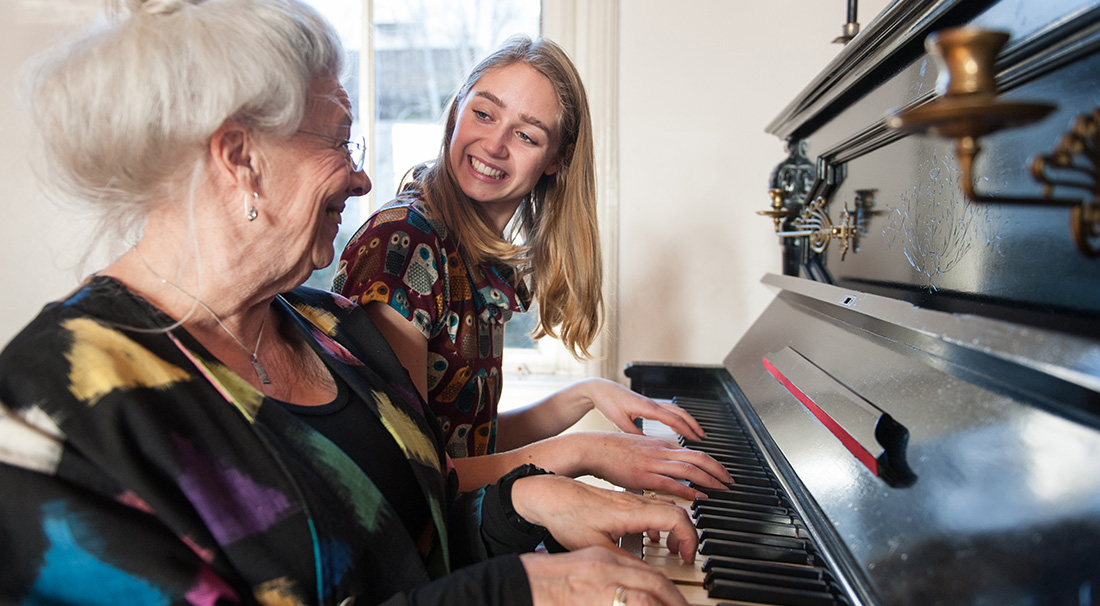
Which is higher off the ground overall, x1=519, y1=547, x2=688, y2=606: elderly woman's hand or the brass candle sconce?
the brass candle sconce

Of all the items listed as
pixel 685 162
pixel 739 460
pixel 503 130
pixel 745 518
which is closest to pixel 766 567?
pixel 745 518

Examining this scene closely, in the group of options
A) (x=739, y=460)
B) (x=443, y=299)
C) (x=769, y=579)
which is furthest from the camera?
(x=443, y=299)

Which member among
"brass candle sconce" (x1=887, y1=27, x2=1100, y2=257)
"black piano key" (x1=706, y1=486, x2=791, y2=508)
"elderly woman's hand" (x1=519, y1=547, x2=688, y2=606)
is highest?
"brass candle sconce" (x1=887, y1=27, x2=1100, y2=257)

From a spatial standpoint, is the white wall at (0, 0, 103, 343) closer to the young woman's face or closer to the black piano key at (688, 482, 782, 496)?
the young woman's face

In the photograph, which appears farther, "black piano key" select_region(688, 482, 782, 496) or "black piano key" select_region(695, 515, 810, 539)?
"black piano key" select_region(688, 482, 782, 496)

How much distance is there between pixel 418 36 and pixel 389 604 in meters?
2.89

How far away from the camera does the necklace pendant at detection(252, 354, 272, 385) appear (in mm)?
947

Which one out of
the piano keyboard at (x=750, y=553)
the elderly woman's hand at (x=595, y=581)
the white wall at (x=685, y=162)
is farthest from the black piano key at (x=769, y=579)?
the white wall at (x=685, y=162)

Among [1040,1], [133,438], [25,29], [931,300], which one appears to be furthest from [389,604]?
[25,29]

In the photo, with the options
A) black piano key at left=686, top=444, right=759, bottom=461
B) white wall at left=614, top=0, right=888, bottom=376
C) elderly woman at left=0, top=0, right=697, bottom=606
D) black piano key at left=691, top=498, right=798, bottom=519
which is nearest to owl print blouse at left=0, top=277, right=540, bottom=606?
elderly woman at left=0, top=0, right=697, bottom=606

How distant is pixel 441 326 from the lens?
140cm

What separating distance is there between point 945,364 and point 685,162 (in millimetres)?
2132

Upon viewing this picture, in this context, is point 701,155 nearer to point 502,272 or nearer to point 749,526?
point 502,272

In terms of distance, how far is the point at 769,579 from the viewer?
835mm
